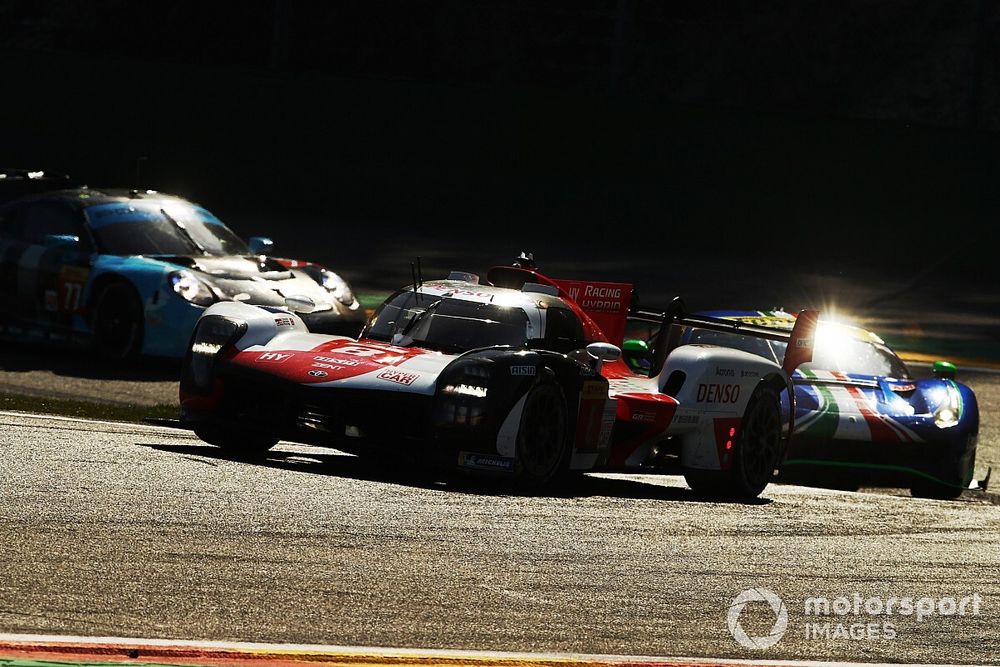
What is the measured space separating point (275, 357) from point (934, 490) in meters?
4.84

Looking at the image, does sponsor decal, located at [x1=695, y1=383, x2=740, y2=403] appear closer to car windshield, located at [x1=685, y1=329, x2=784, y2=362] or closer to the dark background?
car windshield, located at [x1=685, y1=329, x2=784, y2=362]

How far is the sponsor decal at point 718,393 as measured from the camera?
956 cm

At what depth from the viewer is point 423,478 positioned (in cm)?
861

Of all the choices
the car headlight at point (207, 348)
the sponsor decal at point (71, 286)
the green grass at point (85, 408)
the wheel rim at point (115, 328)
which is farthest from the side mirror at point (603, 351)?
the sponsor decal at point (71, 286)

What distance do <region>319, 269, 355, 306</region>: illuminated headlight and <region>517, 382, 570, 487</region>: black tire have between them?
5.65m

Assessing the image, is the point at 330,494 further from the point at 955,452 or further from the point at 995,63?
the point at 995,63

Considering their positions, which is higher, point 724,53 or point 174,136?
point 724,53

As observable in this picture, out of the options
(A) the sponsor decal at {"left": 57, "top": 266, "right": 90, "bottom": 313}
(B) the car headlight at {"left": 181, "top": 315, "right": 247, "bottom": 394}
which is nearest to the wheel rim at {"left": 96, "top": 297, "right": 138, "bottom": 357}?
(A) the sponsor decal at {"left": 57, "top": 266, "right": 90, "bottom": 313}

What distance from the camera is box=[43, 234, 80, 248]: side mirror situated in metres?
13.7

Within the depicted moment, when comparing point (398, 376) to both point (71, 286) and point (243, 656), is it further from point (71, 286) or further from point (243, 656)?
point (71, 286)

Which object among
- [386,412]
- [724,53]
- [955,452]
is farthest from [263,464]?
[724,53]

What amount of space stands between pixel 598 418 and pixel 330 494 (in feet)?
6.11

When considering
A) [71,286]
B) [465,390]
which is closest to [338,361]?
[465,390]

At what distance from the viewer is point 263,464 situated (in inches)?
336
